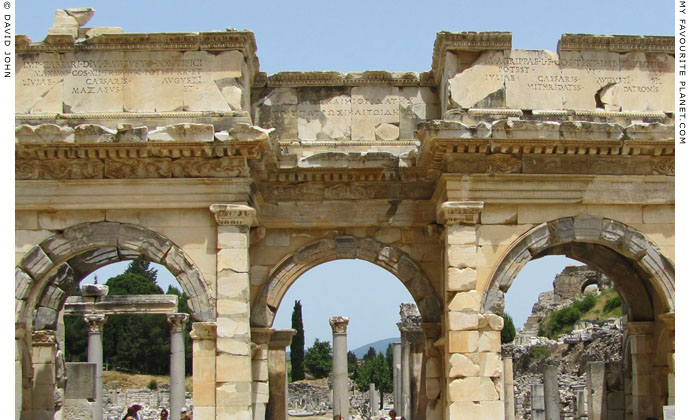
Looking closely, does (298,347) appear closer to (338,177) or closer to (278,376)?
(278,376)

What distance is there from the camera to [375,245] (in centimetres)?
1437

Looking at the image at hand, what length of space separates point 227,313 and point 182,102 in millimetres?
3120

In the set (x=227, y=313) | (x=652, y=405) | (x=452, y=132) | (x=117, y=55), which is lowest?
(x=652, y=405)

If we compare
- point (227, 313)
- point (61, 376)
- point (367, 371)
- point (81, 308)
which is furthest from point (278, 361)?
point (367, 371)

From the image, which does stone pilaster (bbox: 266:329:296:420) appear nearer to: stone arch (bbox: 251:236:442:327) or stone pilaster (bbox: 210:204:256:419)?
stone arch (bbox: 251:236:442:327)

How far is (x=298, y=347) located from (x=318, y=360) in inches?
225

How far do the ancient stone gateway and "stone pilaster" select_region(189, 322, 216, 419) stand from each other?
2 centimetres

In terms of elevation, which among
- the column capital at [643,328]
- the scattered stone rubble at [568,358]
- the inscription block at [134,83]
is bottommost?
the scattered stone rubble at [568,358]

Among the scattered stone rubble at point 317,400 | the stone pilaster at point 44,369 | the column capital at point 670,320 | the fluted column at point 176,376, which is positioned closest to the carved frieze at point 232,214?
the stone pilaster at point 44,369

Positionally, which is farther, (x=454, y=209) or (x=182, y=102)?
(x=182, y=102)

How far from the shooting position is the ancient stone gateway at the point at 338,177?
1241 centimetres

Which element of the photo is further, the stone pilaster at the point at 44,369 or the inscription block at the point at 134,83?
the stone pilaster at the point at 44,369

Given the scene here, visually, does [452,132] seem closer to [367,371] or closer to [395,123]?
[395,123]

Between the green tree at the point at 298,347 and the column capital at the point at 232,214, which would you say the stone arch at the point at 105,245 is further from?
the green tree at the point at 298,347
